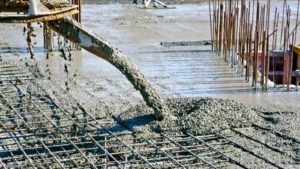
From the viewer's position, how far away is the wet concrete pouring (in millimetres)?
5344

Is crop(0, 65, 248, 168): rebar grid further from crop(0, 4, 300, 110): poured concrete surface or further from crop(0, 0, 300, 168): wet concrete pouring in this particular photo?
crop(0, 4, 300, 110): poured concrete surface

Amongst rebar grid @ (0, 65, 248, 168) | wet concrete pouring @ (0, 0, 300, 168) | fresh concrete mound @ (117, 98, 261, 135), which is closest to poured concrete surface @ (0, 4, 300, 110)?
wet concrete pouring @ (0, 0, 300, 168)

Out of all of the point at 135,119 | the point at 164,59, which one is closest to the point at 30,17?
the point at 135,119

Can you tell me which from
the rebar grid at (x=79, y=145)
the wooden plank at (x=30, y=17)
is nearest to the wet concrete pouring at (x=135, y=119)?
the rebar grid at (x=79, y=145)

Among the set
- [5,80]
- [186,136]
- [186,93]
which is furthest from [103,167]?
[5,80]

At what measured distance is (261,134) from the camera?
A: 604 centimetres

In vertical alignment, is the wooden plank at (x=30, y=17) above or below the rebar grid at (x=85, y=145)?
above

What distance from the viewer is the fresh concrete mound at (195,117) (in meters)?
6.03

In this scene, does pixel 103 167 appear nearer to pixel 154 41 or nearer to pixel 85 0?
pixel 154 41

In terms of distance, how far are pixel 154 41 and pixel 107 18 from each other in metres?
3.19

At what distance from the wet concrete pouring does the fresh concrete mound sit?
0.03 ft

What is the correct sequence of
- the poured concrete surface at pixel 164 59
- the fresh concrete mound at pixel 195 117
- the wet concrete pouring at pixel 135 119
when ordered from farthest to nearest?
the poured concrete surface at pixel 164 59, the fresh concrete mound at pixel 195 117, the wet concrete pouring at pixel 135 119

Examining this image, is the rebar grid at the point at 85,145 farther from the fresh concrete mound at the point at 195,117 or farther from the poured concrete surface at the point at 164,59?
the poured concrete surface at the point at 164,59

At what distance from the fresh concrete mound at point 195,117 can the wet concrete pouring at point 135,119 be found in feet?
0.03
